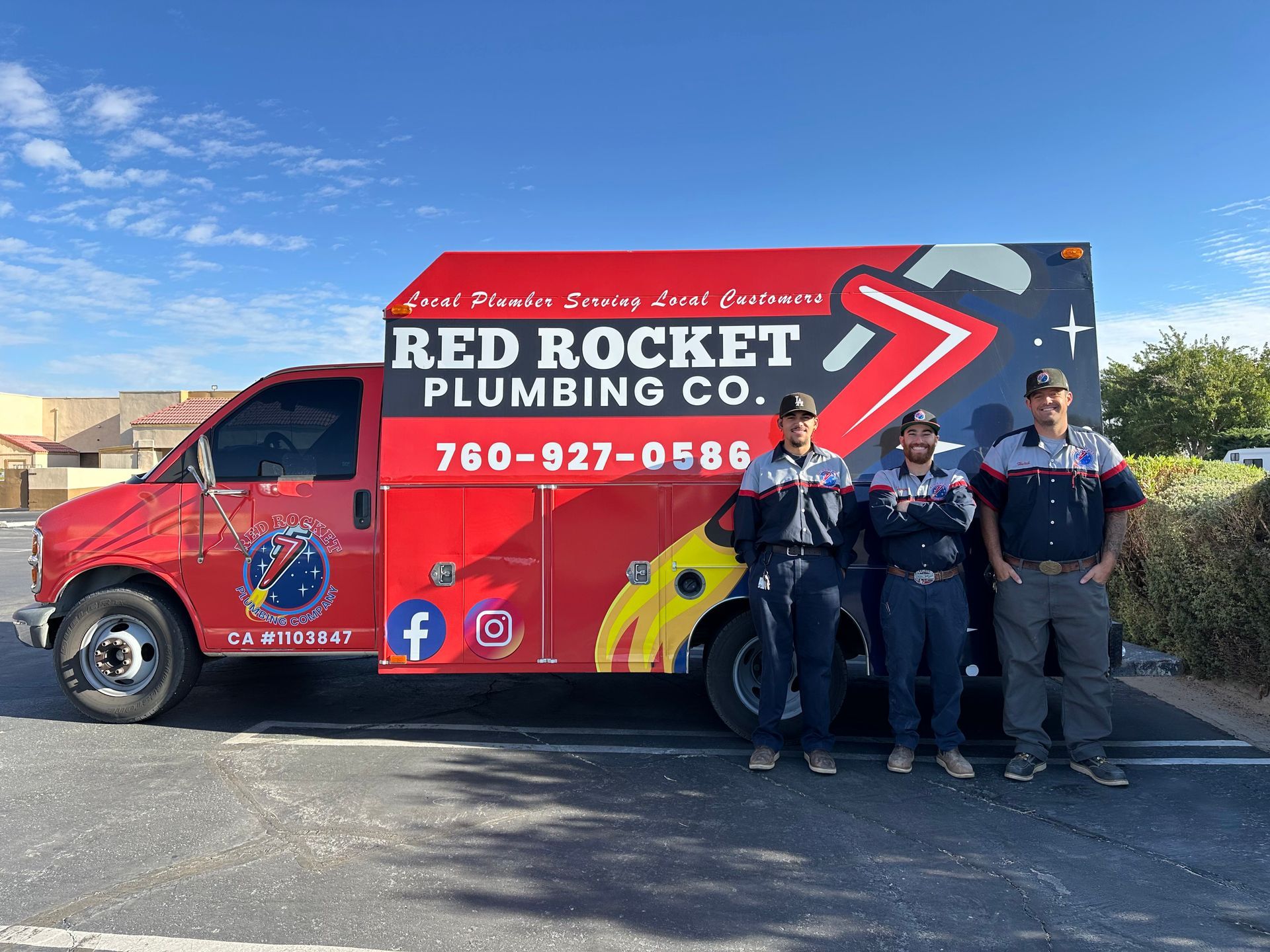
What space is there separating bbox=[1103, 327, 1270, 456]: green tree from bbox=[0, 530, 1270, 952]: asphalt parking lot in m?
31.2

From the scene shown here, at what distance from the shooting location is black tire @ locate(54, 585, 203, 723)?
5.42 m

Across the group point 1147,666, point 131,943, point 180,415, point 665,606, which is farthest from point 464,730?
point 180,415

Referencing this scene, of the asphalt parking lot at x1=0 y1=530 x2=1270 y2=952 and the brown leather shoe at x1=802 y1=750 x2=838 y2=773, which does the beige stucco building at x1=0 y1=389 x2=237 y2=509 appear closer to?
the asphalt parking lot at x1=0 y1=530 x2=1270 y2=952

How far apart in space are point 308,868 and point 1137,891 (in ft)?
11.2

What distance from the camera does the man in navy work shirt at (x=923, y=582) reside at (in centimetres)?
461

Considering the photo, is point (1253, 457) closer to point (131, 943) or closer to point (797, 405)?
point (797, 405)

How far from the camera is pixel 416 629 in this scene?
514 cm

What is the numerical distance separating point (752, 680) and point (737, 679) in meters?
0.11

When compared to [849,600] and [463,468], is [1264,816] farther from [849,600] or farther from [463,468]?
[463,468]

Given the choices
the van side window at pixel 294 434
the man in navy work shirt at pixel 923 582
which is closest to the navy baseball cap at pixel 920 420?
the man in navy work shirt at pixel 923 582

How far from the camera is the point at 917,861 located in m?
3.64

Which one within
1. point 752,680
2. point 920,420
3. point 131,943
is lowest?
point 131,943

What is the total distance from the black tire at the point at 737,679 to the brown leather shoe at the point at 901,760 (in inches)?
17.6

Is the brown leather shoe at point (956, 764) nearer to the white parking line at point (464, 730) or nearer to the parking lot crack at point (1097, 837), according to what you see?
the parking lot crack at point (1097, 837)
